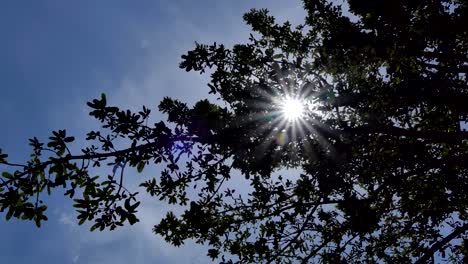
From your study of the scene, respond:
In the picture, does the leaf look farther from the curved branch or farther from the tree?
the curved branch

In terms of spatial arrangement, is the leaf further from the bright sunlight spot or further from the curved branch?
the curved branch

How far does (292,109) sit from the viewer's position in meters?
7.70

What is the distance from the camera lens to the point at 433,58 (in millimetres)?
9805

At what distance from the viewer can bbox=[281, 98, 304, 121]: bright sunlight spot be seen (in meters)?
7.59

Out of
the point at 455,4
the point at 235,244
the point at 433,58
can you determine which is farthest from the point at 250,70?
the point at 455,4

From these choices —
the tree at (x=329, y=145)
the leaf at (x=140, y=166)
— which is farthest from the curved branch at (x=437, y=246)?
the leaf at (x=140, y=166)

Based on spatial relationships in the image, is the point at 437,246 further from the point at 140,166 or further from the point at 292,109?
the point at 140,166

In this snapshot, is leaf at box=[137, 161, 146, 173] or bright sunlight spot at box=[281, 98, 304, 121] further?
bright sunlight spot at box=[281, 98, 304, 121]

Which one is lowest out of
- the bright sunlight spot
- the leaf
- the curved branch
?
the curved branch

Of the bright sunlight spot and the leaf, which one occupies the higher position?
the bright sunlight spot

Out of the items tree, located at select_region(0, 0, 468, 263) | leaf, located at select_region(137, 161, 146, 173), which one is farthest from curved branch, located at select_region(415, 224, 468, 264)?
leaf, located at select_region(137, 161, 146, 173)

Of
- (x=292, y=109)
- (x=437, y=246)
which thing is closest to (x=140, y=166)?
(x=292, y=109)

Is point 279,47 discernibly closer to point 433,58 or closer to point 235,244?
point 433,58

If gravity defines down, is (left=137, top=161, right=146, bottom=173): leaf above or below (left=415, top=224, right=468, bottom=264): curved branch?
above
